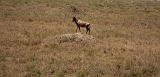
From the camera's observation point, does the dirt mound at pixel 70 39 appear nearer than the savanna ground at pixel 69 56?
No

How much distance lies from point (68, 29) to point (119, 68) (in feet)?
38.3

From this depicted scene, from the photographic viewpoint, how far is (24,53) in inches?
606

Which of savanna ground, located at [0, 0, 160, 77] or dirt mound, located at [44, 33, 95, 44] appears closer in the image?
savanna ground, located at [0, 0, 160, 77]

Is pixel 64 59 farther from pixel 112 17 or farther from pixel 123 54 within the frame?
pixel 112 17

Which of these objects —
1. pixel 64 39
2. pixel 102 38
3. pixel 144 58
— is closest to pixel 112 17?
pixel 102 38

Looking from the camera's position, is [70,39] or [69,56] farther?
[70,39]

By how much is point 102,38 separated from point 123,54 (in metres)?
5.64

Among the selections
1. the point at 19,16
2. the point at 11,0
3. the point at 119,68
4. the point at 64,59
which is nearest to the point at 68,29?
the point at 19,16

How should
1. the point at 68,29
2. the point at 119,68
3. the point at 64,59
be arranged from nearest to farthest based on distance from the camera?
the point at 119,68, the point at 64,59, the point at 68,29

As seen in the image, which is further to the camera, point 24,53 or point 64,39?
point 64,39

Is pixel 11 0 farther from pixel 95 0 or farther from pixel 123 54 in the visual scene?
pixel 123 54

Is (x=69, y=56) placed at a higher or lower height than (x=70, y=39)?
lower

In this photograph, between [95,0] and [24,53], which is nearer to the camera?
[24,53]

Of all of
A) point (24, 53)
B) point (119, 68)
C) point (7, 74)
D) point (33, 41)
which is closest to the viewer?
point (7, 74)
